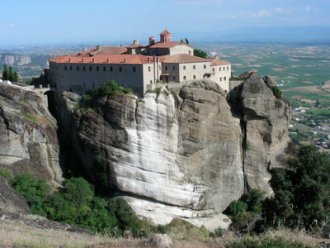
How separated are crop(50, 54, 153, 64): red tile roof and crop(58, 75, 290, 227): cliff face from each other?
11.2 ft

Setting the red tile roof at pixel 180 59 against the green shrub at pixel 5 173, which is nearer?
the green shrub at pixel 5 173

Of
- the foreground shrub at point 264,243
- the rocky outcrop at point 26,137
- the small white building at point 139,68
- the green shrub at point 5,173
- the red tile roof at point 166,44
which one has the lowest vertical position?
the green shrub at point 5,173

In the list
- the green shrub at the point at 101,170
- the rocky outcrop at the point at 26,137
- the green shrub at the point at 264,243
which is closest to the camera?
the green shrub at the point at 264,243

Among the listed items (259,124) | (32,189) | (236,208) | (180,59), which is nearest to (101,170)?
(32,189)

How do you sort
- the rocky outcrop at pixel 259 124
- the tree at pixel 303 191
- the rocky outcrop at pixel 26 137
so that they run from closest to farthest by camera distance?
the tree at pixel 303 191 → the rocky outcrop at pixel 26 137 → the rocky outcrop at pixel 259 124

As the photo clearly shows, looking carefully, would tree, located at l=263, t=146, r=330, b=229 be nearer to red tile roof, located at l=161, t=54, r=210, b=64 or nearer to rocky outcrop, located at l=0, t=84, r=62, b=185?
red tile roof, located at l=161, t=54, r=210, b=64

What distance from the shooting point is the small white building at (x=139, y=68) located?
4425 cm

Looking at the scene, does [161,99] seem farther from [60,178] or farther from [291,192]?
[291,192]

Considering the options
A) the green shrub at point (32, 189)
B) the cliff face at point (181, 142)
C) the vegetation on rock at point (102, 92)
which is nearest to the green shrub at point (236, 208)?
the cliff face at point (181, 142)

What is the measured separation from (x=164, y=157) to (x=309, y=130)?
69.2m

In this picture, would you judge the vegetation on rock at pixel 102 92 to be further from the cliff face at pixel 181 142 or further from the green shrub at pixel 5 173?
the green shrub at pixel 5 173

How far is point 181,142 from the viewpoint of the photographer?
4416 cm

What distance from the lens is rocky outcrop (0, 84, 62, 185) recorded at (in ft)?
141

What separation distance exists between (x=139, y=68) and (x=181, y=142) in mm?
6989
